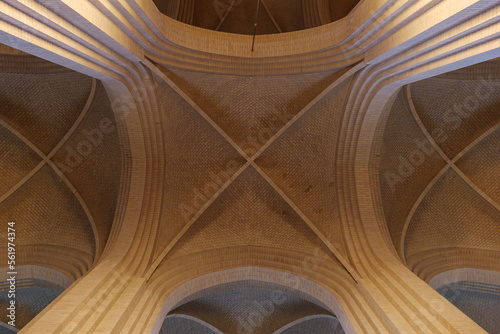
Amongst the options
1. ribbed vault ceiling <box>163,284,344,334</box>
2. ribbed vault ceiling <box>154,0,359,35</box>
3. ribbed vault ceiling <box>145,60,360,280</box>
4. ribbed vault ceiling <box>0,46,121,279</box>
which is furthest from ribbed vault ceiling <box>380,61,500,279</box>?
ribbed vault ceiling <box>0,46,121,279</box>

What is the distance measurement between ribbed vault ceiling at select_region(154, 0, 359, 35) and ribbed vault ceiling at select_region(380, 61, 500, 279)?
4.41 metres

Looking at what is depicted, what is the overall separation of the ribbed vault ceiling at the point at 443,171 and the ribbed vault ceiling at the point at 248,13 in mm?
4410

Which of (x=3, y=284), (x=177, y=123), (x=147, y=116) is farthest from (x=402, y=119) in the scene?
(x=3, y=284)

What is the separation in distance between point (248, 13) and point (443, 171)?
7.65 meters

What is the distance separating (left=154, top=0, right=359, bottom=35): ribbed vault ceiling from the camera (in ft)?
37.7

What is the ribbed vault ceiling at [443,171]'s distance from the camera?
889 centimetres

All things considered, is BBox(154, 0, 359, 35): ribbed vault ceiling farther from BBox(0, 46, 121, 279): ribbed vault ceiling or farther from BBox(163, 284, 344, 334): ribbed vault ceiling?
BBox(163, 284, 344, 334): ribbed vault ceiling

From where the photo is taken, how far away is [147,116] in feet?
27.7

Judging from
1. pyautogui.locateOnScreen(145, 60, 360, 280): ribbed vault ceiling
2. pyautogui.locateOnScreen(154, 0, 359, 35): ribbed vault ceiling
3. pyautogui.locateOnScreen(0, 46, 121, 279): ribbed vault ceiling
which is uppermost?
pyautogui.locateOnScreen(154, 0, 359, 35): ribbed vault ceiling

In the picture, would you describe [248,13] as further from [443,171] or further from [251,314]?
[251,314]

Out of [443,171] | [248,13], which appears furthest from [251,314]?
[248,13]

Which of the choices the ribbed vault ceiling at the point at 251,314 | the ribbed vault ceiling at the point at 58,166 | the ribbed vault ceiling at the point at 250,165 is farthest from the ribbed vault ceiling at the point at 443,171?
the ribbed vault ceiling at the point at 58,166

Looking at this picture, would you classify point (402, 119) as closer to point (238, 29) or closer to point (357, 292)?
point (357, 292)

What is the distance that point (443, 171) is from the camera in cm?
942
